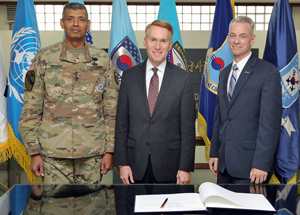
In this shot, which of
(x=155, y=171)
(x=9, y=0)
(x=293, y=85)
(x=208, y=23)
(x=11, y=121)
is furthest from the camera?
(x=208, y=23)

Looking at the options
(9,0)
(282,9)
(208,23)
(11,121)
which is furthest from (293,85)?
(9,0)

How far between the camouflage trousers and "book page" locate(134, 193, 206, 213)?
2.91 feet

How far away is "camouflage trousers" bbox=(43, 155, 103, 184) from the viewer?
2.05m

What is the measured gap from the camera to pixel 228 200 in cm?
114

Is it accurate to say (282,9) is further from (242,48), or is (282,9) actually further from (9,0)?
(9,0)

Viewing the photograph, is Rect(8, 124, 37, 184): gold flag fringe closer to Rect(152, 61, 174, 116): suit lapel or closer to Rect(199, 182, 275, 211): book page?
Rect(152, 61, 174, 116): suit lapel

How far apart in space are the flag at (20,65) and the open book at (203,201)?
183 cm

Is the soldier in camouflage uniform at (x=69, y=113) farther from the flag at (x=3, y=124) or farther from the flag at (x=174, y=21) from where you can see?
the flag at (x=174, y=21)

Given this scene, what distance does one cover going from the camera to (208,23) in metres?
7.12

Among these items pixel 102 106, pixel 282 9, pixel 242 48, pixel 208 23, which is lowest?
→ pixel 102 106

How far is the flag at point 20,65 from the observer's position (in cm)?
274

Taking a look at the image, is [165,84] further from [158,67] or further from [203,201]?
[203,201]

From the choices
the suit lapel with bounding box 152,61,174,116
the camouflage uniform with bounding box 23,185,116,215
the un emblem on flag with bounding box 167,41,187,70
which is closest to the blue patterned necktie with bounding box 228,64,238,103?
the suit lapel with bounding box 152,61,174,116

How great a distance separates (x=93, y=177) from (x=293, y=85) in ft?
5.52
